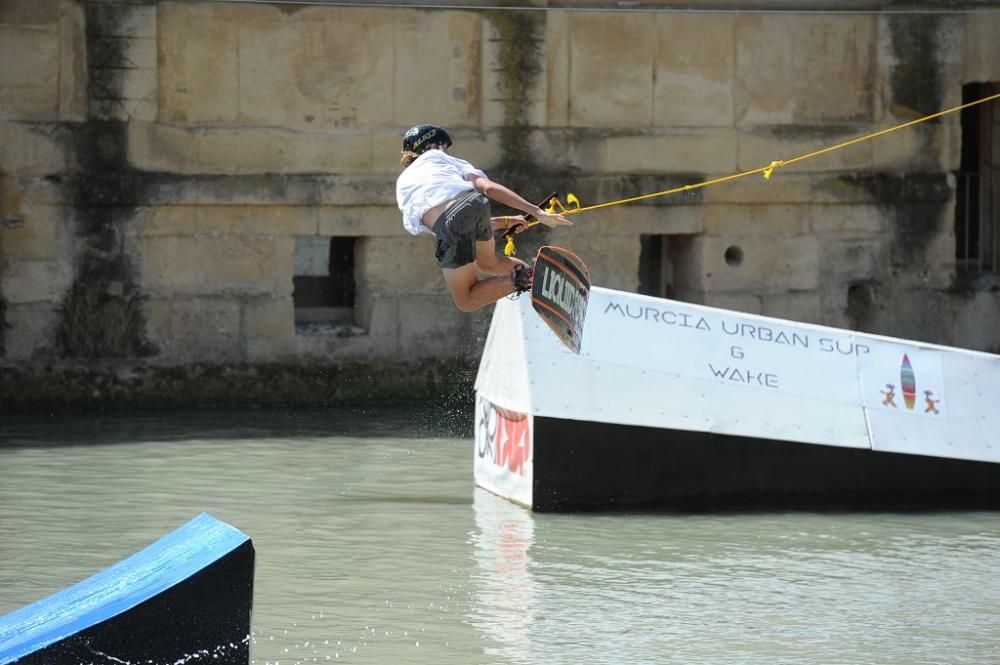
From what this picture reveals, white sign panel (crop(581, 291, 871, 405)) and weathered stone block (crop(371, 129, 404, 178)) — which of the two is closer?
white sign panel (crop(581, 291, 871, 405))

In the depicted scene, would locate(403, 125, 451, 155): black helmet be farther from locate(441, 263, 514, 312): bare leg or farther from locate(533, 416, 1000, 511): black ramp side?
locate(533, 416, 1000, 511): black ramp side

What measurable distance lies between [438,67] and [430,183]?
6.07 metres

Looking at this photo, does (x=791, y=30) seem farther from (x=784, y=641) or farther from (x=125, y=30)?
(x=784, y=641)

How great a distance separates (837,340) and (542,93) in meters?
4.80

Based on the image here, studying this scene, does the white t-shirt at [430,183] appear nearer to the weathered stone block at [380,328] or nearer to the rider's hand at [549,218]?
the rider's hand at [549,218]

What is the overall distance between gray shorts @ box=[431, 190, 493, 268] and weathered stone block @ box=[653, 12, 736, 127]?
6419mm

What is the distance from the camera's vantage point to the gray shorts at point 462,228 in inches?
416

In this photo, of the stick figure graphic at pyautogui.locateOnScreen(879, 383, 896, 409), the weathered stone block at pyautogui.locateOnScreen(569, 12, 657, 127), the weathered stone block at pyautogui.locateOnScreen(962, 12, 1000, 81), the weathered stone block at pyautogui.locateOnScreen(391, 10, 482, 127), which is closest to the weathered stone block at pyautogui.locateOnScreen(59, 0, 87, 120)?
the weathered stone block at pyautogui.locateOnScreen(391, 10, 482, 127)

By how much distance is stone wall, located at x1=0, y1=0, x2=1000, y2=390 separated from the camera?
1595cm

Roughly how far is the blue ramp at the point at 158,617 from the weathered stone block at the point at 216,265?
8.36 m

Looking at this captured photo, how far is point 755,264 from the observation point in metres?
17.3

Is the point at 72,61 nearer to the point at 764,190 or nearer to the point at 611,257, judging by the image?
the point at 611,257

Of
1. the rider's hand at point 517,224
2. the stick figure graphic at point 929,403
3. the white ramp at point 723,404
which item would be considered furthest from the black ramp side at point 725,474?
the rider's hand at point 517,224

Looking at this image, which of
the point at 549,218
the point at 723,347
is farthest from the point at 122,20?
the point at 549,218
